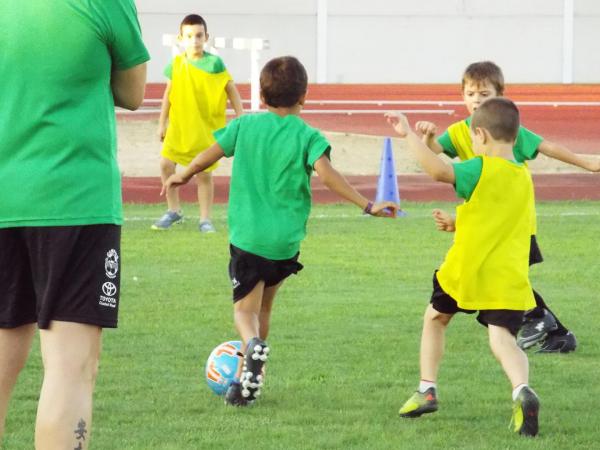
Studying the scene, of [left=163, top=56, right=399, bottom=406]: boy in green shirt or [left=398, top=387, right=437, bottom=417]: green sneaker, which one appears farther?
[left=163, top=56, right=399, bottom=406]: boy in green shirt

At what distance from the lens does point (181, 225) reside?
13852 millimetres

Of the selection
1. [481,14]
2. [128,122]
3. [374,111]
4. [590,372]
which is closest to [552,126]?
[374,111]

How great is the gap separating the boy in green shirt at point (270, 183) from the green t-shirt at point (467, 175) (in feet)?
2.30

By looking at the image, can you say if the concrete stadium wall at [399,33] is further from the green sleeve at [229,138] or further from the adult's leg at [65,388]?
the adult's leg at [65,388]

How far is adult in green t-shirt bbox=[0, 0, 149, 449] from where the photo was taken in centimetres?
409

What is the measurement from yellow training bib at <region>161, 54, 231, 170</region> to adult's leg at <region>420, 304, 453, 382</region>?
7.73 metres

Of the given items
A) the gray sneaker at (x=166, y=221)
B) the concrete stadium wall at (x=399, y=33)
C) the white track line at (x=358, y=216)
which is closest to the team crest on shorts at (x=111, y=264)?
the gray sneaker at (x=166, y=221)

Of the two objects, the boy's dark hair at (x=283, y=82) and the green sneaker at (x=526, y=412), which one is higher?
the boy's dark hair at (x=283, y=82)

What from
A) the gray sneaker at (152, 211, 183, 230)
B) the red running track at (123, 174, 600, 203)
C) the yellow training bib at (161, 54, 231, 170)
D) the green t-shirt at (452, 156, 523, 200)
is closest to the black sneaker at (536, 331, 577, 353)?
the green t-shirt at (452, 156, 523, 200)

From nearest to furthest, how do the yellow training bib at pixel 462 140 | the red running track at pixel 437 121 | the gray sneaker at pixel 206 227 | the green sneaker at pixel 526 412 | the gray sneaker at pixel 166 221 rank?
the green sneaker at pixel 526 412, the yellow training bib at pixel 462 140, the gray sneaker at pixel 206 227, the gray sneaker at pixel 166 221, the red running track at pixel 437 121

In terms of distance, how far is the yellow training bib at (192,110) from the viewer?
13.8 meters

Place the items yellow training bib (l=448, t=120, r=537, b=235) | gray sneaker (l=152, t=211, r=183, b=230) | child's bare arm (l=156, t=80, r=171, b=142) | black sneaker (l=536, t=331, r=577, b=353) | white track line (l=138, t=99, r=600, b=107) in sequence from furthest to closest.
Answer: white track line (l=138, t=99, r=600, b=107), child's bare arm (l=156, t=80, r=171, b=142), gray sneaker (l=152, t=211, r=183, b=230), black sneaker (l=536, t=331, r=577, b=353), yellow training bib (l=448, t=120, r=537, b=235)

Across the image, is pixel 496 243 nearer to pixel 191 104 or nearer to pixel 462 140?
pixel 462 140

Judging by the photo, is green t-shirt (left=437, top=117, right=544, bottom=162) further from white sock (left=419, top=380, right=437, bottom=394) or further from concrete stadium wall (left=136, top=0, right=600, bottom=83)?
concrete stadium wall (left=136, top=0, right=600, bottom=83)
